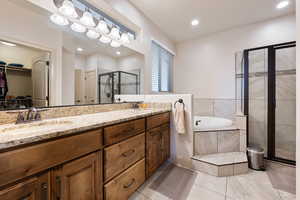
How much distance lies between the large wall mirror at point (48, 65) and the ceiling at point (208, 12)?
1.24m

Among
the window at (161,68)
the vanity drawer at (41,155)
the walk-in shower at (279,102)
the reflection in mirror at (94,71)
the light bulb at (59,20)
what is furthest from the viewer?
the window at (161,68)

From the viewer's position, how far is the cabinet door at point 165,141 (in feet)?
5.92

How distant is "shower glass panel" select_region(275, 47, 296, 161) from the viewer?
215 cm

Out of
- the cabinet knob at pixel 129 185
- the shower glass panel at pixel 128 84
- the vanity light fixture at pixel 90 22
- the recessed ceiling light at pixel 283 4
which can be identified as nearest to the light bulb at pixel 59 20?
the vanity light fixture at pixel 90 22

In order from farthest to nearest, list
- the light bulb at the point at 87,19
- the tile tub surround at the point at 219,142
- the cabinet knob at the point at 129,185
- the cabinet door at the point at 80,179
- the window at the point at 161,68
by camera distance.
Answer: the window at the point at 161,68 → the tile tub surround at the point at 219,142 → the light bulb at the point at 87,19 → the cabinet knob at the point at 129,185 → the cabinet door at the point at 80,179

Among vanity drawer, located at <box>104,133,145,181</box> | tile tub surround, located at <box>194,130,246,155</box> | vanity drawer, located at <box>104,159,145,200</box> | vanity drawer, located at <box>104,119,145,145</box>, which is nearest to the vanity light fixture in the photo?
vanity drawer, located at <box>104,119,145,145</box>

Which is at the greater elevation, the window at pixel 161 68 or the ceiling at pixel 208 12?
the ceiling at pixel 208 12

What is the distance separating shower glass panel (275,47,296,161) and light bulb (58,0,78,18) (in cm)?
296

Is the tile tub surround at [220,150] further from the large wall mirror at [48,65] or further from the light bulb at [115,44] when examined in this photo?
the light bulb at [115,44]

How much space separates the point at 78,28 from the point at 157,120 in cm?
142

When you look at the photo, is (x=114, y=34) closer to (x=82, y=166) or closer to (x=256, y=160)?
(x=82, y=166)

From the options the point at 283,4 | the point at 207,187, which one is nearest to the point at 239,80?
the point at 283,4

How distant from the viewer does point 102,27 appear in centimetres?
179

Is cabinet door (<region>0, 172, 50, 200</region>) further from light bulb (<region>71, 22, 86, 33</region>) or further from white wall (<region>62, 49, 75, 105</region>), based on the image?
light bulb (<region>71, 22, 86, 33</region>)
